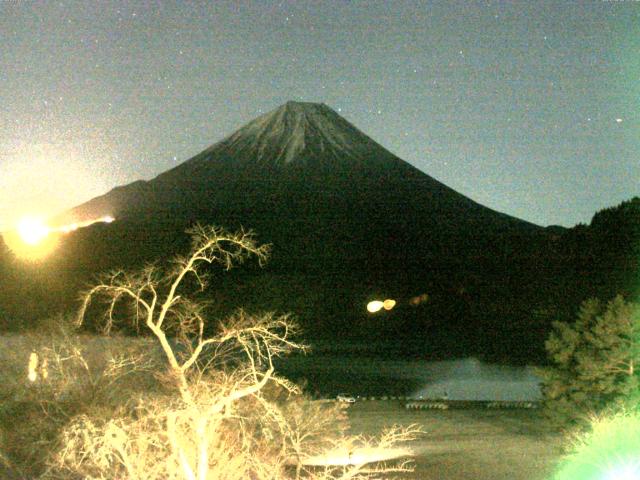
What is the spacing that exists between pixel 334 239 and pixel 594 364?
78.3m

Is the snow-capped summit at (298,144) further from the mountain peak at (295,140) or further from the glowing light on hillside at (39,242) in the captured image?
the glowing light on hillside at (39,242)

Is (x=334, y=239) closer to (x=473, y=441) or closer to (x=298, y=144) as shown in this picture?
(x=298, y=144)

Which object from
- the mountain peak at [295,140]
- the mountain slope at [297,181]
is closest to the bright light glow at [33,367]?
the mountain slope at [297,181]

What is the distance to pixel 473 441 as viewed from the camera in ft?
63.2

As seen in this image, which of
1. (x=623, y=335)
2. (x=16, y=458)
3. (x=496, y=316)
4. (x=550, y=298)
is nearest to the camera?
(x=16, y=458)

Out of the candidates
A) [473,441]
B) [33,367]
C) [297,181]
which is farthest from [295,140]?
[33,367]

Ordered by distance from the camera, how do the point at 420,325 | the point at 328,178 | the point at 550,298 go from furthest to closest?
the point at 328,178 < the point at 420,325 < the point at 550,298

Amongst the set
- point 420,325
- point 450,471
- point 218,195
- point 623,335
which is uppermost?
point 218,195

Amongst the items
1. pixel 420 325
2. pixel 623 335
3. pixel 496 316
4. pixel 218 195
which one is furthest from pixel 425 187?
Result: pixel 623 335

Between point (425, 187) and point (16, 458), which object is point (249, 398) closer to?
point (16, 458)

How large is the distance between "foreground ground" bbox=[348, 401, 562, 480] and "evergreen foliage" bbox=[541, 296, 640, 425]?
107 cm

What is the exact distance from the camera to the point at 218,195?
334 ft

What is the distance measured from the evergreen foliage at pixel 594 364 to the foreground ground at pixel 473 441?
107 centimetres

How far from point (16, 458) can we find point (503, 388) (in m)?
26.3
